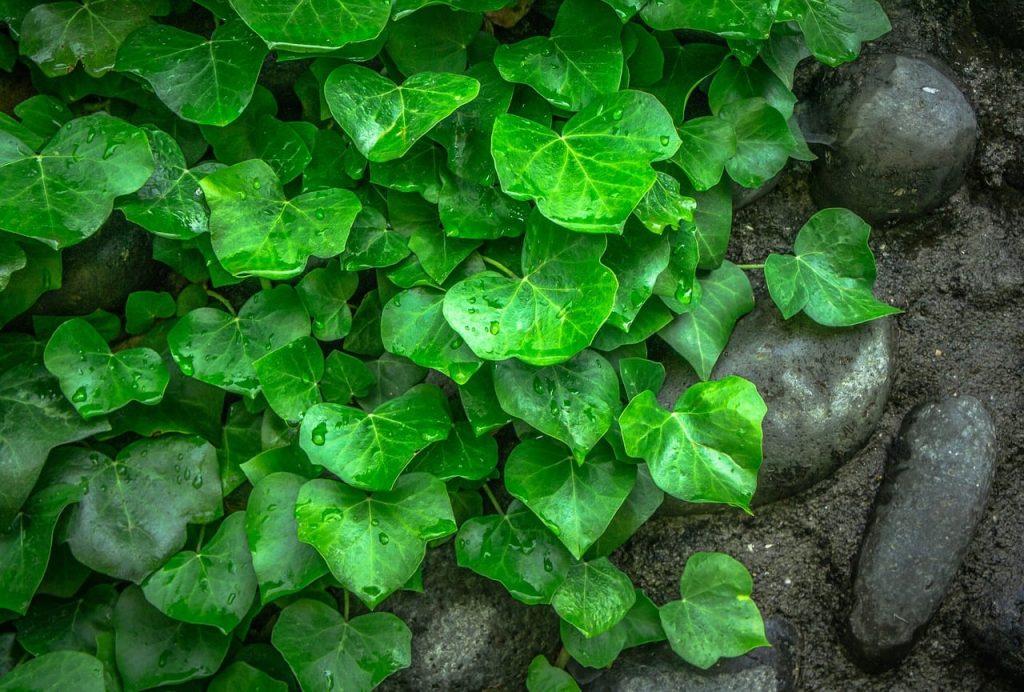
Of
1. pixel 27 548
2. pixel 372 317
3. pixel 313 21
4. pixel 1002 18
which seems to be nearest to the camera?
pixel 313 21

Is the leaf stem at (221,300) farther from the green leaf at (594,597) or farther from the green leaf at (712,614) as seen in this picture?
the green leaf at (712,614)

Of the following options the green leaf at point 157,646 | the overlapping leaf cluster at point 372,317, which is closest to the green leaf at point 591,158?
the overlapping leaf cluster at point 372,317

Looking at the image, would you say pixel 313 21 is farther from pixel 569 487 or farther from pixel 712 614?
pixel 712 614

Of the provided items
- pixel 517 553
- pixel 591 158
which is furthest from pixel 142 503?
pixel 591 158

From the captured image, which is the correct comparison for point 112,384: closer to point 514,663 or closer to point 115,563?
point 115,563

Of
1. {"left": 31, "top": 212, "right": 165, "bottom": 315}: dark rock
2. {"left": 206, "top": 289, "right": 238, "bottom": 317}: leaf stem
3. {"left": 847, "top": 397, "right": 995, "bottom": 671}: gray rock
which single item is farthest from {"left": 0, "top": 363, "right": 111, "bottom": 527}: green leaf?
{"left": 847, "top": 397, "right": 995, "bottom": 671}: gray rock

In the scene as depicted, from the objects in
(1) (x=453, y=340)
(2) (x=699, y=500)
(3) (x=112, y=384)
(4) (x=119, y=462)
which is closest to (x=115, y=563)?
(4) (x=119, y=462)
